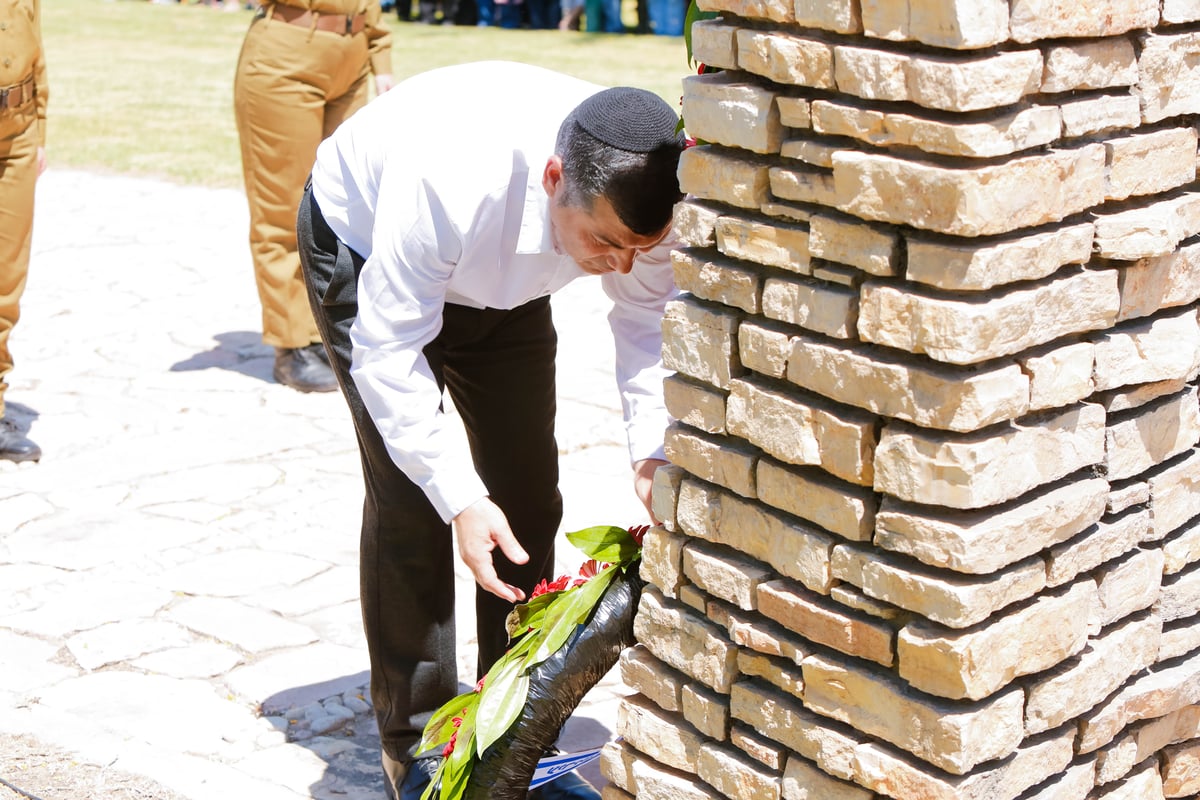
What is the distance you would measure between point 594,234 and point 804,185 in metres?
0.63

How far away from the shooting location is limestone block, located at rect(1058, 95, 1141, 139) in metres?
2.08

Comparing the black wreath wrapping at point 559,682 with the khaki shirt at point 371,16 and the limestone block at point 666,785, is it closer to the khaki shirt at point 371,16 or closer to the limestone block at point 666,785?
the limestone block at point 666,785

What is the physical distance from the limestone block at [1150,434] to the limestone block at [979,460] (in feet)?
0.35

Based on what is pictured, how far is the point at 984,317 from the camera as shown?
6.63 ft

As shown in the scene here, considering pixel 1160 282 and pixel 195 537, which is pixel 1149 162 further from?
pixel 195 537

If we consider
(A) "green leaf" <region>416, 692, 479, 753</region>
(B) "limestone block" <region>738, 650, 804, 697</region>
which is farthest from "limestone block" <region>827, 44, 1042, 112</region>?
(A) "green leaf" <region>416, 692, 479, 753</region>

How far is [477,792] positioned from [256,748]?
0.94m

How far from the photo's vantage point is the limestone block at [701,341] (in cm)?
238

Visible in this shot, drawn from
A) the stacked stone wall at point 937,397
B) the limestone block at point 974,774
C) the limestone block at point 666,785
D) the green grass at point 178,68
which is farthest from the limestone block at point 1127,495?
the green grass at point 178,68

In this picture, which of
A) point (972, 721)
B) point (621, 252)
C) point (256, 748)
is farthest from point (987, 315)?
point (256, 748)

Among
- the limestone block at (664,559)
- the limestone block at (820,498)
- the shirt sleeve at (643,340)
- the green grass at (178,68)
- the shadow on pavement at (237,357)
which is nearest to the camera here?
the limestone block at (820,498)

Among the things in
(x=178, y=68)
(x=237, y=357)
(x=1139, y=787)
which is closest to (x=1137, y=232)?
(x=1139, y=787)

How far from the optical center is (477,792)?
289cm

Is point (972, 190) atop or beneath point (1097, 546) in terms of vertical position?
atop
